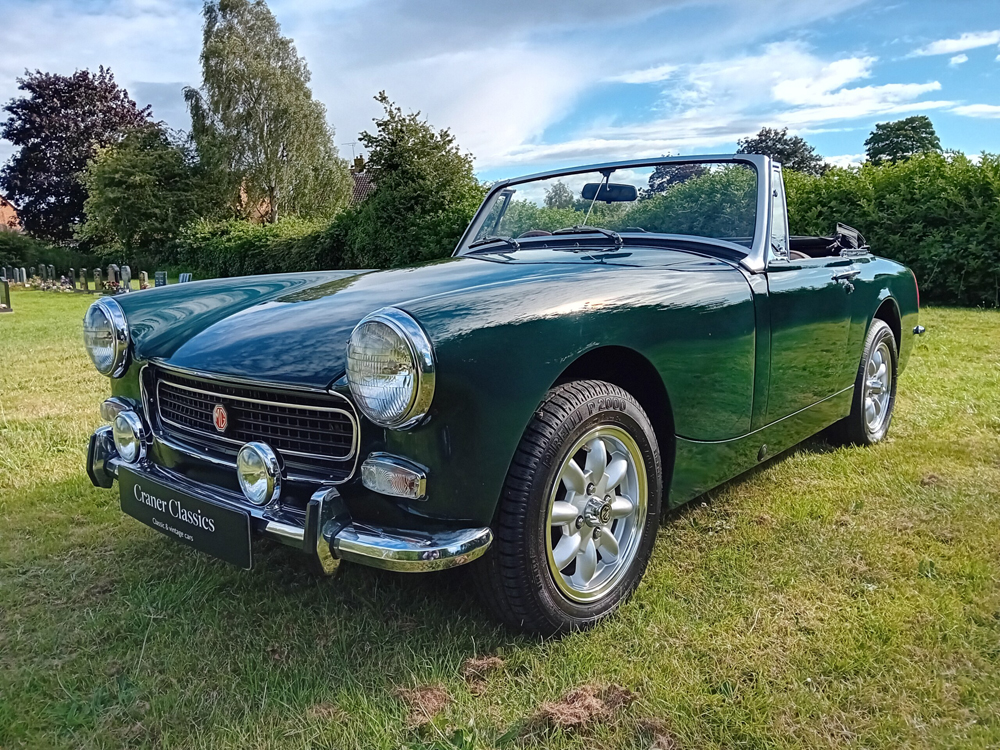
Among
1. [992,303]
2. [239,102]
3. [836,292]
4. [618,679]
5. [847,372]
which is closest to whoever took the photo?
[618,679]

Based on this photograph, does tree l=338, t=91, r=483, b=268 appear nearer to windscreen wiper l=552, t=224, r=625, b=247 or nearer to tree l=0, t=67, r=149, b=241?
windscreen wiper l=552, t=224, r=625, b=247

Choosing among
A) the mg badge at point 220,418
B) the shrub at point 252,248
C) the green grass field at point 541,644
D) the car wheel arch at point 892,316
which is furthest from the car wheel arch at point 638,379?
the shrub at point 252,248

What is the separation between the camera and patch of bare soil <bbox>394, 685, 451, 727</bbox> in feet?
5.84

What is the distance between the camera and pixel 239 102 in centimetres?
3180

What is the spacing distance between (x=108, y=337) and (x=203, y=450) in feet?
2.21

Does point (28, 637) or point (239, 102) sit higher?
point (239, 102)

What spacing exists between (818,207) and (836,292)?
9581 millimetres

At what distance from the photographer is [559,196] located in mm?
3531

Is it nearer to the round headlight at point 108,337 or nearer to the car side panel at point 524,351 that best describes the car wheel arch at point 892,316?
the car side panel at point 524,351

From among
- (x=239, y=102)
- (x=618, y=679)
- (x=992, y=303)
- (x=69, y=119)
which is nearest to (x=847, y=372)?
(x=618, y=679)

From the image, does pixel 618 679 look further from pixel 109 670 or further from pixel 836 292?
pixel 836 292

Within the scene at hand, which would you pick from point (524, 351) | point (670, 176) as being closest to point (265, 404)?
point (524, 351)

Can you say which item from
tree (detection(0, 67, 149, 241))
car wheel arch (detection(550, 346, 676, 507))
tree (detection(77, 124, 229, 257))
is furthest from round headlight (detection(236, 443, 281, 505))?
tree (detection(0, 67, 149, 241))

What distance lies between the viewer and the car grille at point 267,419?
1.94m
